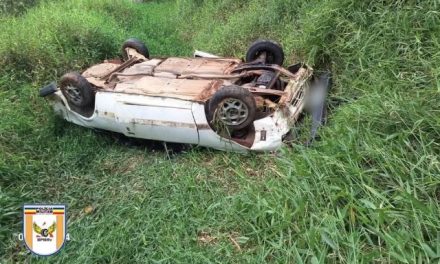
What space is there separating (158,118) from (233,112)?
787mm

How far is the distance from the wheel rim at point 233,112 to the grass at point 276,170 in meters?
0.37

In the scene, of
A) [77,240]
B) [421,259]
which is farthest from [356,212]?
[77,240]

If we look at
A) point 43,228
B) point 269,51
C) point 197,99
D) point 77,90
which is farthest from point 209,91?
point 43,228

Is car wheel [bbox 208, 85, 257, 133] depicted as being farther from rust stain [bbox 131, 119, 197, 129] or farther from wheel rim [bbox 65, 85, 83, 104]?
wheel rim [bbox 65, 85, 83, 104]

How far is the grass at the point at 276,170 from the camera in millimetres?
2605

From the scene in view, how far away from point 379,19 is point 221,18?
4.41 meters

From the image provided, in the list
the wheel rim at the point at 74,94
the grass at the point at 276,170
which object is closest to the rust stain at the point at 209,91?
the grass at the point at 276,170

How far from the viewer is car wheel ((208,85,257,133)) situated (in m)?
4.08

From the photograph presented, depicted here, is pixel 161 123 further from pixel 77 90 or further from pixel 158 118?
pixel 77 90

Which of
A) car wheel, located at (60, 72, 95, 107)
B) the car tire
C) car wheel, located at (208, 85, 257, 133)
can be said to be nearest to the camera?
car wheel, located at (208, 85, 257, 133)

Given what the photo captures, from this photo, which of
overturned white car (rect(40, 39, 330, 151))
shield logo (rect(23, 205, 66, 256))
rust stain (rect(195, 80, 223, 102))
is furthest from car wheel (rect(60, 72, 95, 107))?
shield logo (rect(23, 205, 66, 256))

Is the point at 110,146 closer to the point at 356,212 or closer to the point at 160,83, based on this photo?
the point at 160,83

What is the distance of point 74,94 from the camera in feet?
15.8

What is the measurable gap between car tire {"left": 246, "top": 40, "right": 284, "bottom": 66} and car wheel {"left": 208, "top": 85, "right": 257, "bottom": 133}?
4.46ft
